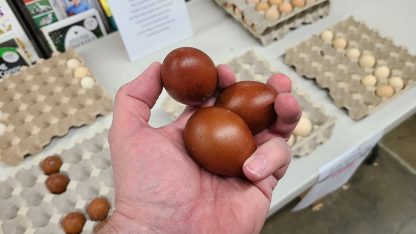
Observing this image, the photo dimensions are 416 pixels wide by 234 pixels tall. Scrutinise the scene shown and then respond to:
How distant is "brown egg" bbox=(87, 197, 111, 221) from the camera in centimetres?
100

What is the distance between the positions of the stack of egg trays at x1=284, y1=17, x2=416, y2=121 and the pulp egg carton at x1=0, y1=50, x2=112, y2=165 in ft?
2.42

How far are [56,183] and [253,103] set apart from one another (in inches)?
26.1

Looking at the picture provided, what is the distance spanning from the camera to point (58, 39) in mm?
1358

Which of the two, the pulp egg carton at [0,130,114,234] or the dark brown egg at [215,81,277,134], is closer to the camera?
Answer: the dark brown egg at [215,81,277,134]

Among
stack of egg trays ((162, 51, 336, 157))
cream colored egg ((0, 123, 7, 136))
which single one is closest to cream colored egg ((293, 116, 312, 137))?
stack of egg trays ((162, 51, 336, 157))

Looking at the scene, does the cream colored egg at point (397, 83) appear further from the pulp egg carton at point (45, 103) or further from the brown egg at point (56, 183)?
the brown egg at point (56, 183)

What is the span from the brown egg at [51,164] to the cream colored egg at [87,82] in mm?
294

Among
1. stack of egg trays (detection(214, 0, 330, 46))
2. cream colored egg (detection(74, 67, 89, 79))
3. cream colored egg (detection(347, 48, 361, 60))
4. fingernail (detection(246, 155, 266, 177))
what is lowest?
cream colored egg (detection(347, 48, 361, 60))

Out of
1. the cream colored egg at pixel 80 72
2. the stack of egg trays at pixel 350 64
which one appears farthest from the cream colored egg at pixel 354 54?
the cream colored egg at pixel 80 72

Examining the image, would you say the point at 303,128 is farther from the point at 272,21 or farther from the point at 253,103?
the point at 272,21

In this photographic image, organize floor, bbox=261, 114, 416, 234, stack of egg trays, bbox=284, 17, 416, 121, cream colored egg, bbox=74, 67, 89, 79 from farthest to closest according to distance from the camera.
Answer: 1. floor, bbox=261, 114, 416, 234
2. cream colored egg, bbox=74, 67, 89, 79
3. stack of egg trays, bbox=284, 17, 416, 121

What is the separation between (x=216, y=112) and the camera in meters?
0.74

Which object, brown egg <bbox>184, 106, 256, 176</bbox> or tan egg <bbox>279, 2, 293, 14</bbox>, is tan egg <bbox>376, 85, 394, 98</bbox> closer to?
tan egg <bbox>279, 2, 293, 14</bbox>

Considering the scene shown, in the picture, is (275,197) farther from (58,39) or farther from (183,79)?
(58,39)
